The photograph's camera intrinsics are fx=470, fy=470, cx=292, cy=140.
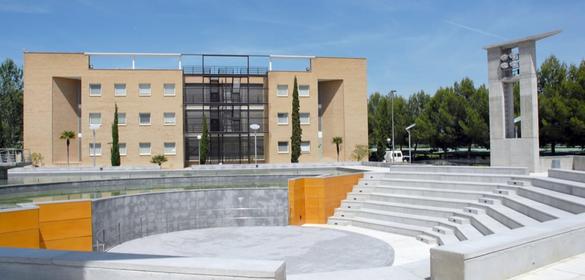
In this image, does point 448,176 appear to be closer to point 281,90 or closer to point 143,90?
point 281,90

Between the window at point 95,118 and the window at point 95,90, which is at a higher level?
the window at point 95,90

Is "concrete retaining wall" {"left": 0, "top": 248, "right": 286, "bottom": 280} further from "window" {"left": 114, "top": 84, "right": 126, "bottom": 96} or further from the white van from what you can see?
the white van

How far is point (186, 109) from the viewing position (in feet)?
152

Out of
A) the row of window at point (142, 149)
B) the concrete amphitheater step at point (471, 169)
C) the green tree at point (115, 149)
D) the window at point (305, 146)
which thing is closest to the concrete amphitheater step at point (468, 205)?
the concrete amphitheater step at point (471, 169)

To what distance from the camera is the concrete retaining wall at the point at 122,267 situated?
15.8 ft

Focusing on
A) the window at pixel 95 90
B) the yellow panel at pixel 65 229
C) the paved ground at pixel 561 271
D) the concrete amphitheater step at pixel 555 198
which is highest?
the window at pixel 95 90

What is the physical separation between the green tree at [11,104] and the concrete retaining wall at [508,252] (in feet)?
199

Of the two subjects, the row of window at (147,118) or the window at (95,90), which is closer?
the window at (95,90)

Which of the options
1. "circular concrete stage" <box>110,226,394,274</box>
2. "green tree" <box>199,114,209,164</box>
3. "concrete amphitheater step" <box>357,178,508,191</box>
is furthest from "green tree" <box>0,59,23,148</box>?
"concrete amphitheater step" <box>357,178,508,191</box>

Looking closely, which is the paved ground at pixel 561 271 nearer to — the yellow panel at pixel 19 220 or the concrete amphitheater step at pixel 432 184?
the concrete amphitheater step at pixel 432 184

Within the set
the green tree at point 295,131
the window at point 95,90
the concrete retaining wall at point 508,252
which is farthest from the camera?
the green tree at point 295,131

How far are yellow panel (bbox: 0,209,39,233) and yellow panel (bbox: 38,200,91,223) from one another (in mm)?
570

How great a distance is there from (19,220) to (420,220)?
44.6ft

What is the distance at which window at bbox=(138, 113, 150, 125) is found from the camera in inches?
1738
